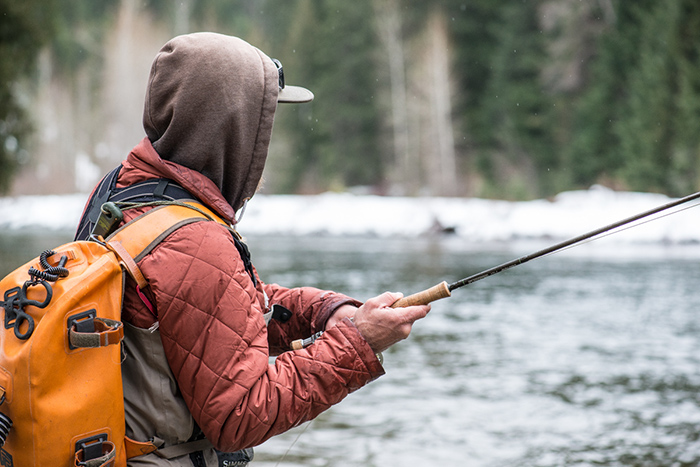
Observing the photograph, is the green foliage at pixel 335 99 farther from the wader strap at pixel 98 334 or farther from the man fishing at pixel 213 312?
the wader strap at pixel 98 334

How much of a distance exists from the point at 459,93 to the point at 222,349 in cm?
3910

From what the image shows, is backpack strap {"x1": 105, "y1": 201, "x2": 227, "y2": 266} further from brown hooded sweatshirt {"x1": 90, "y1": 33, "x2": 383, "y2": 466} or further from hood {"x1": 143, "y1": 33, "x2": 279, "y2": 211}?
hood {"x1": 143, "y1": 33, "x2": 279, "y2": 211}

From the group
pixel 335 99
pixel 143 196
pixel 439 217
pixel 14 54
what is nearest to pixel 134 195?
pixel 143 196

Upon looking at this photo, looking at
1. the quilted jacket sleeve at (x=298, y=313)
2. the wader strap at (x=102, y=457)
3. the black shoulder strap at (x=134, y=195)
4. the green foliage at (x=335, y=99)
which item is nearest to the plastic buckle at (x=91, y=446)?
the wader strap at (x=102, y=457)

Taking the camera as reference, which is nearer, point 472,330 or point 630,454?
point 630,454

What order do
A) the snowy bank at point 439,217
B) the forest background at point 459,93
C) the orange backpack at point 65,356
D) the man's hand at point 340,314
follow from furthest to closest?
1. the forest background at point 459,93
2. the snowy bank at point 439,217
3. the man's hand at point 340,314
4. the orange backpack at point 65,356

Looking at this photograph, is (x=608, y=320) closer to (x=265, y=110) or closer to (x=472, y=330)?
(x=472, y=330)

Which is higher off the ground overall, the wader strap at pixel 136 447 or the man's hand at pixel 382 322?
the man's hand at pixel 382 322

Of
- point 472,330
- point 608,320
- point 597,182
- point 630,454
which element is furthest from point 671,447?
point 597,182

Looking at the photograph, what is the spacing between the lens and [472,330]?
9.34 metres

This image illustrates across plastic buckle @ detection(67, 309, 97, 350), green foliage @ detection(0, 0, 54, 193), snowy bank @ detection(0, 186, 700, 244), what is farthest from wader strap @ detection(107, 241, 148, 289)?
snowy bank @ detection(0, 186, 700, 244)

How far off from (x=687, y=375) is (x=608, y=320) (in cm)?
283

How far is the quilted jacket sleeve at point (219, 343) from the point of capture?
5.13 feet

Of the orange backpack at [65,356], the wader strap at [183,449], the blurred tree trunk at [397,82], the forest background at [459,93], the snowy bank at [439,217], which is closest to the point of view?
the orange backpack at [65,356]
